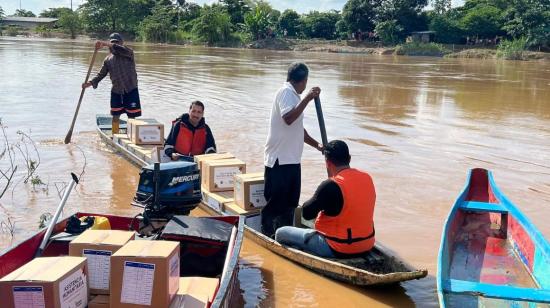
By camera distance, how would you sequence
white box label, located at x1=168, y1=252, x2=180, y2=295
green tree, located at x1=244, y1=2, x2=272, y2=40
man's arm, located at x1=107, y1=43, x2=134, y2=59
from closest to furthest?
1. white box label, located at x1=168, y1=252, x2=180, y2=295
2. man's arm, located at x1=107, y1=43, x2=134, y2=59
3. green tree, located at x1=244, y1=2, x2=272, y2=40

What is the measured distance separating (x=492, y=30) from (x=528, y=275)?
5825 cm

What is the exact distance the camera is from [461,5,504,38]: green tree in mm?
57594

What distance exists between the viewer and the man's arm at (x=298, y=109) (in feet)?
16.1

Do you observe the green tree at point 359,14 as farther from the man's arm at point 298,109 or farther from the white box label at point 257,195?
the man's arm at point 298,109

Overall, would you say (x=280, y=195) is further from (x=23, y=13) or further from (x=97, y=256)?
(x=23, y=13)

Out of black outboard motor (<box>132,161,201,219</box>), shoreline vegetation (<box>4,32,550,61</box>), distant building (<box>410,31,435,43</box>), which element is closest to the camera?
black outboard motor (<box>132,161,201,219</box>)

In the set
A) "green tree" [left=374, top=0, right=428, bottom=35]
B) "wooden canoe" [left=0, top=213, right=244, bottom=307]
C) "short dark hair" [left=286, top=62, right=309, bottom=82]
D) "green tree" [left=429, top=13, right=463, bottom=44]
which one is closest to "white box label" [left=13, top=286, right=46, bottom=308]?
"wooden canoe" [left=0, top=213, right=244, bottom=307]

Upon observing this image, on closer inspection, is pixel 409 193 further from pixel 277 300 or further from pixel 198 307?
pixel 198 307

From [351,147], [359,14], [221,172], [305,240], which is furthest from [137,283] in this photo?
[359,14]

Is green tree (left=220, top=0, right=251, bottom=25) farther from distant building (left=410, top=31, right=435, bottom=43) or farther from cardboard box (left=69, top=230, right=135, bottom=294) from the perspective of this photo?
cardboard box (left=69, top=230, right=135, bottom=294)

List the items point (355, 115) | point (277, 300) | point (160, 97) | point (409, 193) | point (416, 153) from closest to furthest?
point (277, 300) < point (409, 193) < point (416, 153) < point (355, 115) < point (160, 97)

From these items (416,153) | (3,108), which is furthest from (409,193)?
(3,108)

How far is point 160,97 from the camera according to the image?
1647 cm

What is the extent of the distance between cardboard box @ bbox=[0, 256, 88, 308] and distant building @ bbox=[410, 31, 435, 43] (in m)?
61.3
